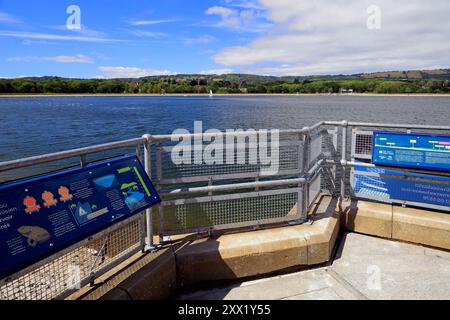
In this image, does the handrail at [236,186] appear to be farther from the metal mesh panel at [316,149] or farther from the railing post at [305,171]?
the metal mesh panel at [316,149]

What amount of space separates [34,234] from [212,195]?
2158 mm

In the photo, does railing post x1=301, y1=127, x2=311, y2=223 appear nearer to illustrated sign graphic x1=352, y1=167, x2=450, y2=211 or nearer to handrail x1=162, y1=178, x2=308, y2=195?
handrail x1=162, y1=178, x2=308, y2=195

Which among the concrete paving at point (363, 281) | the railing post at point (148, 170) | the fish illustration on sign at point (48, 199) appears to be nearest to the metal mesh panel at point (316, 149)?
the concrete paving at point (363, 281)

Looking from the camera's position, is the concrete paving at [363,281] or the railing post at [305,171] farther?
the railing post at [305,171]

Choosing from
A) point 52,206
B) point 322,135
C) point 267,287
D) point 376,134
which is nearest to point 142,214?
point 52,206

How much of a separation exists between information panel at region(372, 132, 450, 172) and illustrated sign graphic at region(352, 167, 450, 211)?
0.19 meters

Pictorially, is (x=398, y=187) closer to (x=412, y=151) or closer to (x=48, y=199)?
(x=412, y=151)

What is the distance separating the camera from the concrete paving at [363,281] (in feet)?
12.9

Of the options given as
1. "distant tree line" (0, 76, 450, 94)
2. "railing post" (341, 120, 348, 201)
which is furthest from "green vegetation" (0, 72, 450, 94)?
"railing post" (341, 120, 348, 201)

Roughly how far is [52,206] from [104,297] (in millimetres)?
900

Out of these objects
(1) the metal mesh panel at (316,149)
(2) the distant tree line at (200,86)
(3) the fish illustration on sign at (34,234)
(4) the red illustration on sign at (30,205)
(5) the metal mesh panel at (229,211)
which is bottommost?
(5) the metal mesh panel at (229,211)

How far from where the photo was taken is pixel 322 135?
223 inches

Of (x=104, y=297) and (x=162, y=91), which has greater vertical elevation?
(x=162, y=91)

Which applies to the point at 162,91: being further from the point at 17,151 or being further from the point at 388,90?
the point at 17,151
